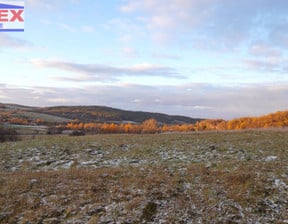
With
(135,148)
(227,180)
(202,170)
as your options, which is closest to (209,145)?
(135,148)

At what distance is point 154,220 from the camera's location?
875 cm

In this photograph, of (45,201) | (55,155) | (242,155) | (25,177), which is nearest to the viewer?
(45,201)

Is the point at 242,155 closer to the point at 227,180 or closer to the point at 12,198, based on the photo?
the point at 227,180

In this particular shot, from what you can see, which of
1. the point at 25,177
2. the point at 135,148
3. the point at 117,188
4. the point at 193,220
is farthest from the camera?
the point at 135,148

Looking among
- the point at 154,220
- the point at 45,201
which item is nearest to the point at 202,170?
the point at 154,220

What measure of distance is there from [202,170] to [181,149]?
25.0ft

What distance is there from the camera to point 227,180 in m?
11.7

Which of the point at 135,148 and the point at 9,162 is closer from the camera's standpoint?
the point at 9,162

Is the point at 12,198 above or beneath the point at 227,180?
beneath

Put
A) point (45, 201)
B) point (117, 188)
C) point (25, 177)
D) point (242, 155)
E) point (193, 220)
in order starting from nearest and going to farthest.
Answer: point (193, 220), point (45, 201), point (117, 188), point (25, 177), point (242, 155)

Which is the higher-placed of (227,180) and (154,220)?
(227,180)

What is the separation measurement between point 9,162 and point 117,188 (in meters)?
10.4

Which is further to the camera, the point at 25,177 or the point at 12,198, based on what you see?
the point at 25,177

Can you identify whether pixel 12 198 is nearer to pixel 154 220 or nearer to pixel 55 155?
pixel 154 220
